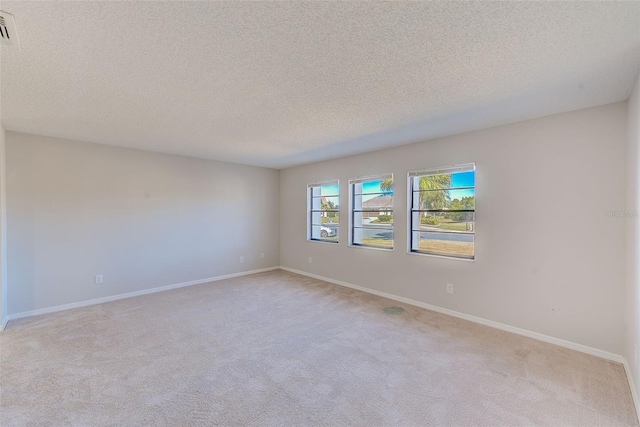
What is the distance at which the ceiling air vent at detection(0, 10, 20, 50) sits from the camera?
148 cm

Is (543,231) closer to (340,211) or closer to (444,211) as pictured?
(444,211)

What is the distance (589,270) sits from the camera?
8.88ft

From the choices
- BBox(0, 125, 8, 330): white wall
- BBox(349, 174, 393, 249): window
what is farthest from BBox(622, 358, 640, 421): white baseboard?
BBox(0, 125, 8, 330): white wall

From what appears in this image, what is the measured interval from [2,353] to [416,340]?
4195 millimetres

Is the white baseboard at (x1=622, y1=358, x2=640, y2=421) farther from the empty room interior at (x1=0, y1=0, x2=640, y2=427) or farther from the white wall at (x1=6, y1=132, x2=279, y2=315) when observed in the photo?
the white wall at (x1=6, y1=132, x2=279, y2=315)

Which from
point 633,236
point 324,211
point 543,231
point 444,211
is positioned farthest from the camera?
point 324,211

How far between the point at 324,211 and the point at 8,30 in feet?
15.7

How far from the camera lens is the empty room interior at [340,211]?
170cm

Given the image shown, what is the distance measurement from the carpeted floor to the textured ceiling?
8.10 feet

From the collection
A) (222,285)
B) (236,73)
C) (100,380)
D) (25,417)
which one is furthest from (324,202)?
(25,417)

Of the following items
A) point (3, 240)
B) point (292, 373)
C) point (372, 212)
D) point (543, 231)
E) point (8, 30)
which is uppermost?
point (8, 30)

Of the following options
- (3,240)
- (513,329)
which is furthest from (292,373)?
(3,240)

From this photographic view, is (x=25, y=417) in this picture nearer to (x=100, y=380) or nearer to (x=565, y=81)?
(x=100, y=380)

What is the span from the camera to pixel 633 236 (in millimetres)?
2260
